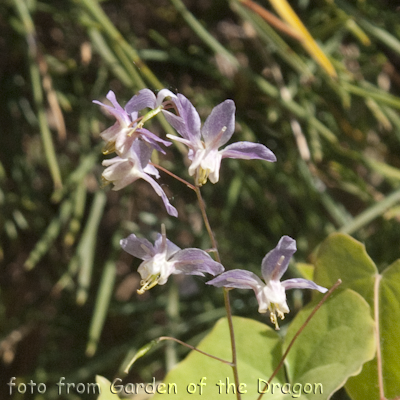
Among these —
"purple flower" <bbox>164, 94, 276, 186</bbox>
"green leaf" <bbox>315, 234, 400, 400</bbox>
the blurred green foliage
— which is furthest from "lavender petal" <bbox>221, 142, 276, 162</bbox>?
the blurred green foliage

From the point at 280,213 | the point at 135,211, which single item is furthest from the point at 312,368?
the point at 135,211

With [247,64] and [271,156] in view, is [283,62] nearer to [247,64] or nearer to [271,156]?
[247,64]

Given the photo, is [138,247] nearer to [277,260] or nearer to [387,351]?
[277,260]

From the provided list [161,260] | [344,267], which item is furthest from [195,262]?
[344,267]

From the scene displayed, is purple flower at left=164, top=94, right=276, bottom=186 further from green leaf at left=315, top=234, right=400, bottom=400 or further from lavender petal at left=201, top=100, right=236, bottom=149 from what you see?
green leaf at left=315, top=234, right=400, bottom=400

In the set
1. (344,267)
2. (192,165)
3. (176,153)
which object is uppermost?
(192,165)

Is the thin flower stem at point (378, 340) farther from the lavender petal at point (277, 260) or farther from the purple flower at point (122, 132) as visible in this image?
the purple flower at point (122, 132)
